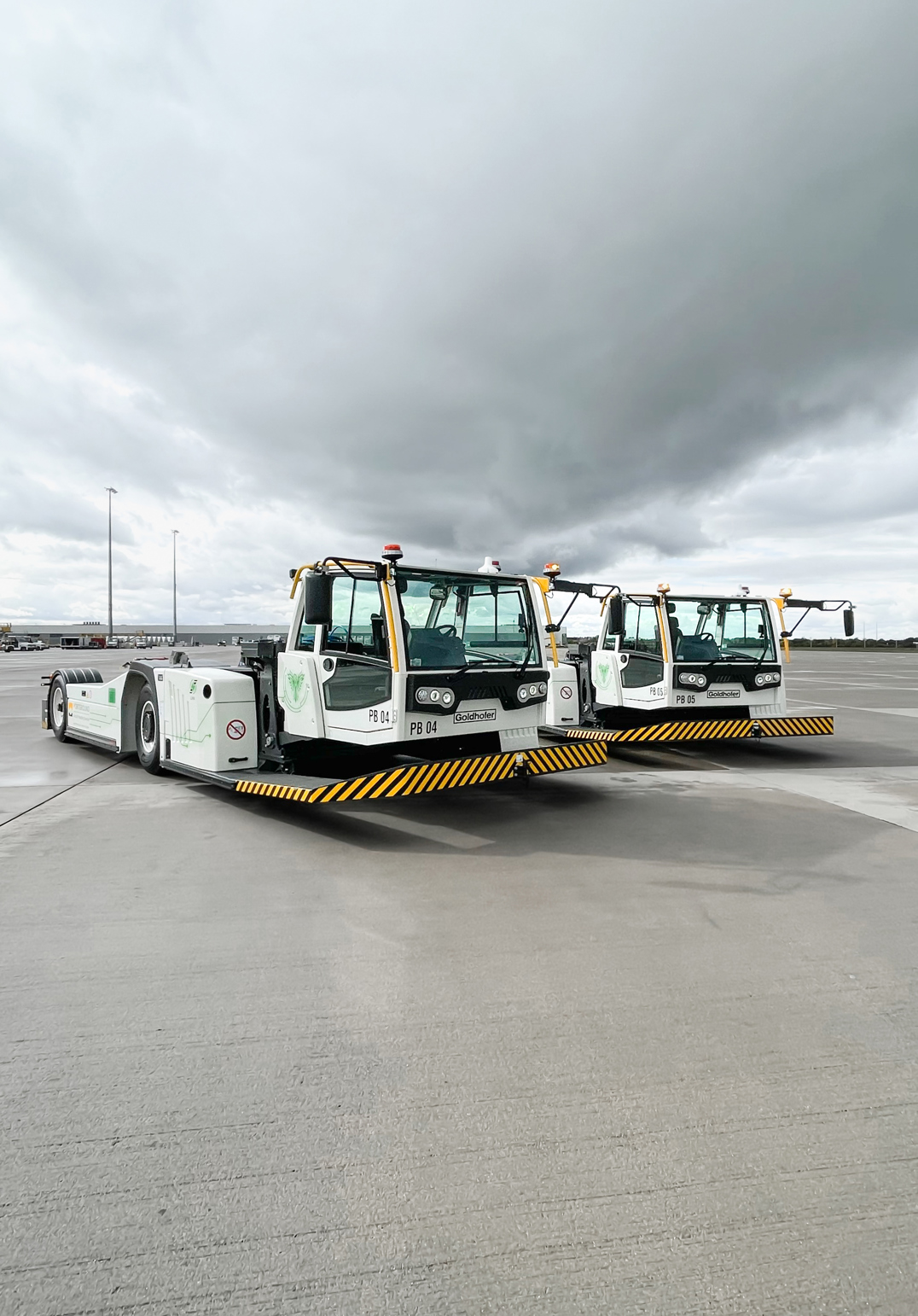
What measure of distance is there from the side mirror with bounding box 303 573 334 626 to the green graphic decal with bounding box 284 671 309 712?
0.99 m

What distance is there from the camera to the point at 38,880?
5281 mm

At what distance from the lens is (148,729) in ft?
30.9

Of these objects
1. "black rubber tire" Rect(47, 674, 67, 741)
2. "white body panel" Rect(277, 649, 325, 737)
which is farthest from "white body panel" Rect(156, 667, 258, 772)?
"black rubber tire" Rect(47, 674, 67, 741)

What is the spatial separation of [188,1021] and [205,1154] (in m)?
0.94

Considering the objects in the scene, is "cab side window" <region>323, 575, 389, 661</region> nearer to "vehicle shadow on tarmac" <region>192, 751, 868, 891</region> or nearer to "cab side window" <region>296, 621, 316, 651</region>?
"cab side window" <region>296, 621, 316, 651</region>

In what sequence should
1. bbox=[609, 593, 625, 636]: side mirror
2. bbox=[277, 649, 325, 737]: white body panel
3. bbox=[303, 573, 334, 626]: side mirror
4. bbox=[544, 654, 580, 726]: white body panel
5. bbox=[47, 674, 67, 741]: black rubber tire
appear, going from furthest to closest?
bbox=[47, 674, 67, 741]: black rubber tire < bbox=[609, 593, 625, 636]: side mirror < bbox=[544, 654, 580, 726]: white body panel < bbox=[277, 649, 325, 737]: white body panel < bbox=[303, 573, 334, 626]: side mirror

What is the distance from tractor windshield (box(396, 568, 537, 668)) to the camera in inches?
264

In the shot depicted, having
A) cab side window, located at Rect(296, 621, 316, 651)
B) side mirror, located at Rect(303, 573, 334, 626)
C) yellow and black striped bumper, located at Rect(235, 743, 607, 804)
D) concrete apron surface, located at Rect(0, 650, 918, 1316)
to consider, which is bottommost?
concrete apron surface, located at Rect(0, 650, 918, 1316)

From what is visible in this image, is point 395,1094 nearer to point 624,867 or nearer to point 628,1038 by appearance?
point 628,1038

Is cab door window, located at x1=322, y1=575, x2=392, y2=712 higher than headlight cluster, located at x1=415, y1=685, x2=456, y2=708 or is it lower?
higher

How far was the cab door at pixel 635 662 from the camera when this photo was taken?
10.8m

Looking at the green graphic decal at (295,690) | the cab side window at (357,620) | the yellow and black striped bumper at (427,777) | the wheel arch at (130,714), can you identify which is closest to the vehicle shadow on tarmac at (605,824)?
the yellow and black striped bumper at (427,777)

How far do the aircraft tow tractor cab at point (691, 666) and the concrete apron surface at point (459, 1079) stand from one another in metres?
4.66

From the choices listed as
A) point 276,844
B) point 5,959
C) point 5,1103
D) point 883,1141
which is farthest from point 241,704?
point 883,1141
